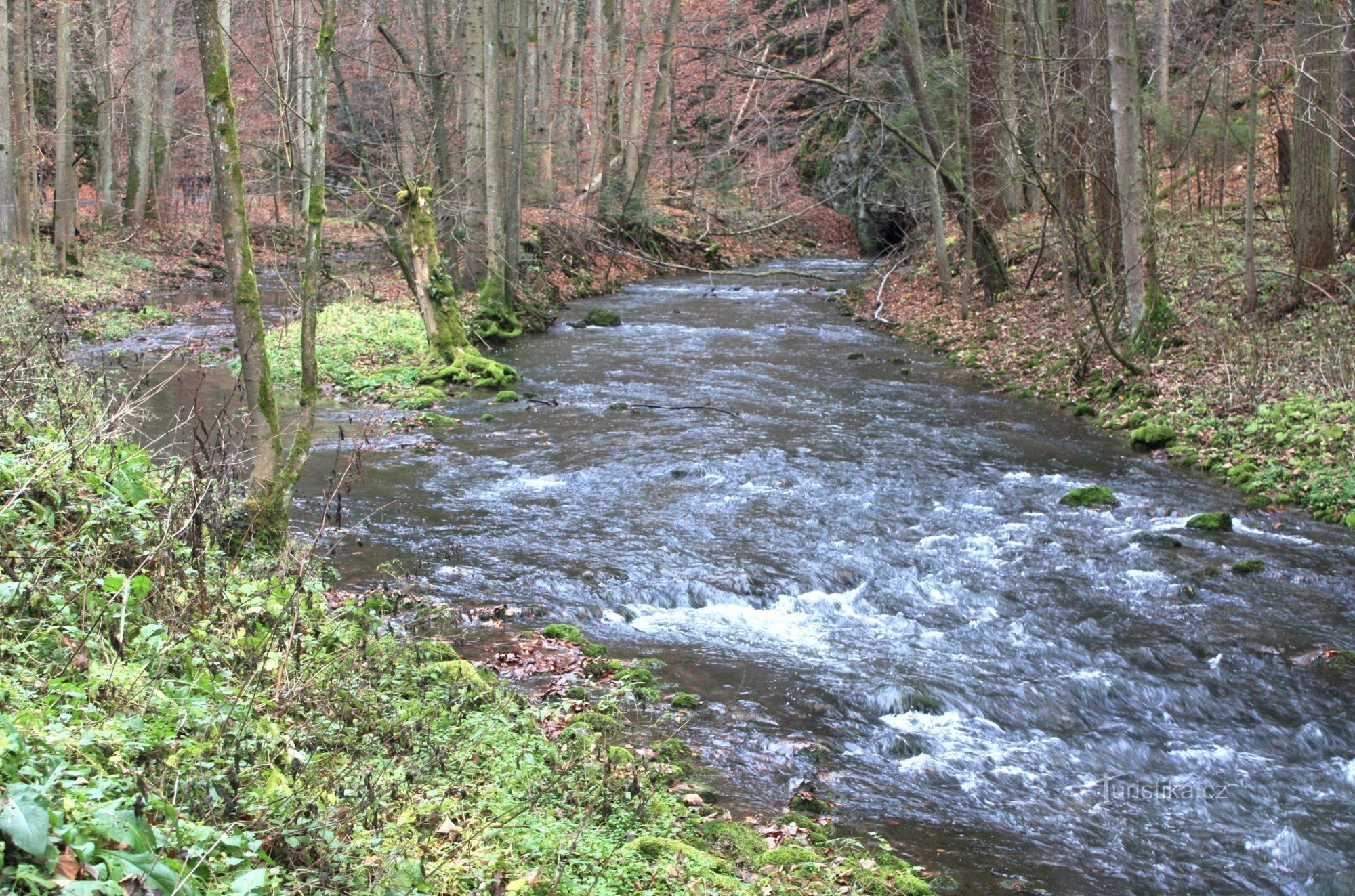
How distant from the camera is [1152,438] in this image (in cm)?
1264

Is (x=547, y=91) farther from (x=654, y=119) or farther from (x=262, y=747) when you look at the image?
(x=262, y=747)

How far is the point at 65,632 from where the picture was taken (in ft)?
14.2

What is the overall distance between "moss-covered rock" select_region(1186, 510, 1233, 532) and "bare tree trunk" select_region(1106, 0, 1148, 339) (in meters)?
5.53

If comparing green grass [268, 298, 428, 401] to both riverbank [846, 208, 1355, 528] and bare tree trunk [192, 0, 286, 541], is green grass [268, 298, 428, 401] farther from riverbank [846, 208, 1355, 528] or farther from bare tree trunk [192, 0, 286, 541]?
riverbank [846, 208, 1355, 528]

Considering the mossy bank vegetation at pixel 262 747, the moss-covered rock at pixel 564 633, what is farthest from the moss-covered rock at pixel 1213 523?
the mossy bank vegetation at pixel 262 747

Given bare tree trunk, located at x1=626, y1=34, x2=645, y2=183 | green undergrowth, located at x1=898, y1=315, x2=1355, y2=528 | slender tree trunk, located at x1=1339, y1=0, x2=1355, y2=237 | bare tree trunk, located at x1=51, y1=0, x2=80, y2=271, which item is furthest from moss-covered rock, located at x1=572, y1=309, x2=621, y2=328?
slender tree trunk, located at x1=1339, y1=0, x2=1355, y2=237

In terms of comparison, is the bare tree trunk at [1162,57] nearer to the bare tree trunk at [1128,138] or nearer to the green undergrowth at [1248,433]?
the bare tree trunk at [1128,138]

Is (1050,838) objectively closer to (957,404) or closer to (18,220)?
(957,404)

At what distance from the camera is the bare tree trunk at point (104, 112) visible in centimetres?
2453

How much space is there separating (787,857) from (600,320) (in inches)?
717

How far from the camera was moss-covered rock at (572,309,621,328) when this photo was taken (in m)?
22.2

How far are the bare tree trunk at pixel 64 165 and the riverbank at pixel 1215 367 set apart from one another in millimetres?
18209

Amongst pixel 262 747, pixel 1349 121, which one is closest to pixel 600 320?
pixel 1349 121

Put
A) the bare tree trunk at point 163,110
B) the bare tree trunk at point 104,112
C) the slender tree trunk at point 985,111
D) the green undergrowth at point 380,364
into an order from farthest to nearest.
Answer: the bare tree trunk at point 163,110 → the bare tree trunk at point 104,112 → the slender tree trunk at point 985,111 → the green undergrowth at point 380,364
